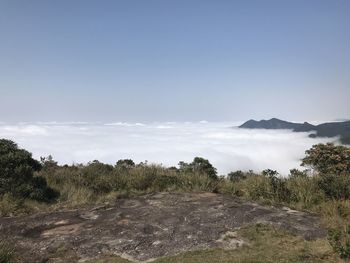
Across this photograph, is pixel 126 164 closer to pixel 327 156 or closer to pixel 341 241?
pixel 341 241

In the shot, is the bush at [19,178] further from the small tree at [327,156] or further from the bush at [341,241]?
the small tree at [327,156]

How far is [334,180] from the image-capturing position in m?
12.1

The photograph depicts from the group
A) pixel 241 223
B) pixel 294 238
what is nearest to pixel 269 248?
pixel 294 238

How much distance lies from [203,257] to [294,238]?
1976 mm

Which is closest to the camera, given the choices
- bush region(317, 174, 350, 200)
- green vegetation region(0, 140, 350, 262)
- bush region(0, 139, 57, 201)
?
green vegetation region(0, 140, 350, 262)

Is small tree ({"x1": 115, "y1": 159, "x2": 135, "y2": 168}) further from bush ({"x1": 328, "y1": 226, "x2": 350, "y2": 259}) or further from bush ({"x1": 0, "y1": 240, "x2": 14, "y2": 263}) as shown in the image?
bush ({"x1": 328, "y1": 226, "x2": 350, "y2": 259})

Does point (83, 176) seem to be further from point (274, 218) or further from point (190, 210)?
point (274, 218)

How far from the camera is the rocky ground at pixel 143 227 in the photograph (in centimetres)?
842

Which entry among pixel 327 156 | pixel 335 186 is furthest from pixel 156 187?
pixel 327 156

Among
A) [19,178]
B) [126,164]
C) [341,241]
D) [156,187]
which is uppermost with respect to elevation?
[19,178]

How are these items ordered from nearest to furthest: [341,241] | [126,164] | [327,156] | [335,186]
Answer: [341,241] < [335,186] < [126,164] < [327,156]

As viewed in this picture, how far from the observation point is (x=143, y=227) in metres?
9.58

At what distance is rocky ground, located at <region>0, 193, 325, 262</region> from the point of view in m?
8.42

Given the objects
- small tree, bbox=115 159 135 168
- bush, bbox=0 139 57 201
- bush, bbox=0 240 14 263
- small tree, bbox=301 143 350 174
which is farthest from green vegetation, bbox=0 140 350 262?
small tree, bbox=301 143 350 174
